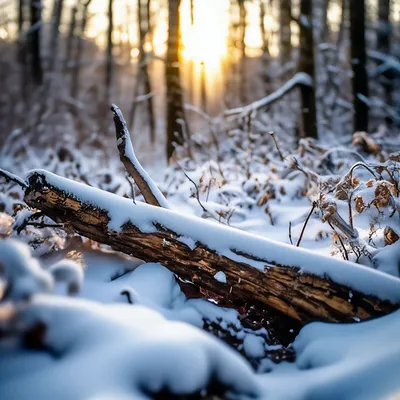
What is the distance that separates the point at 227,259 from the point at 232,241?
0.09 metres

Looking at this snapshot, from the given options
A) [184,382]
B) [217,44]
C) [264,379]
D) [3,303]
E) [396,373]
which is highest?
[217,44]

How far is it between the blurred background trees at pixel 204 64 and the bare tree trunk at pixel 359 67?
0.07 ft

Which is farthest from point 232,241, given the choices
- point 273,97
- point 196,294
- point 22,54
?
point 22,54

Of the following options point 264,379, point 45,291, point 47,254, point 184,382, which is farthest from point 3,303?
point 47,254

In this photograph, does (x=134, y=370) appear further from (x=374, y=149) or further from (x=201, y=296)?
(x=374, y=149)

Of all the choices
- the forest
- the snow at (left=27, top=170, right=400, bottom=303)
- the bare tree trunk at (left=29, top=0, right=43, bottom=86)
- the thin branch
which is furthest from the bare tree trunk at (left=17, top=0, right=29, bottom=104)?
the snow at (left=27, top=170, right=400, bottom=303)

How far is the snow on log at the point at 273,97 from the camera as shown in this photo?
5.03 m

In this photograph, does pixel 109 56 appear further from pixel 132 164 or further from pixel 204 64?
pixel 132 164

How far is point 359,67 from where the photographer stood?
7.55 metres

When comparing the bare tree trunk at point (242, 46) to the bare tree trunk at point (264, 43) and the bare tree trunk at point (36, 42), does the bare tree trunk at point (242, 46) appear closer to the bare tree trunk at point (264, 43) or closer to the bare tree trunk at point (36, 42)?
the bare tree trunk at point (264, 43)

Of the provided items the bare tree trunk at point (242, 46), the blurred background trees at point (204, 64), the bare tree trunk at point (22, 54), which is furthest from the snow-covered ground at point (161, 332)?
the bare tree trunk at point (242, 46)

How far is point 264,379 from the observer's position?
4.69 ft

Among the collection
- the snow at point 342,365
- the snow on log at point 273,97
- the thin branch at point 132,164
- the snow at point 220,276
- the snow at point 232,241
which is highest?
the snow on log at point 273,97

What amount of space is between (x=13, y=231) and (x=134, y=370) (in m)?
1.63
